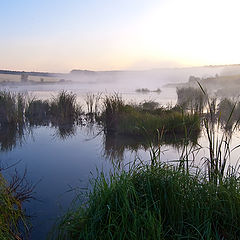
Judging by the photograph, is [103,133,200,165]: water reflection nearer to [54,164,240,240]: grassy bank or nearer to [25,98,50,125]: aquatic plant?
[54,164,240,240]: grassy bank

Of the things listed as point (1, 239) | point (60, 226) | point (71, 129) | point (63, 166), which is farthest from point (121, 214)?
point (71, 129)

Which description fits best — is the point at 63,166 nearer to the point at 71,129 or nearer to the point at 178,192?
the point at 178,192

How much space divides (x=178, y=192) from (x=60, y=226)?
3.43 feet

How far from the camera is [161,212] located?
201 centimetres

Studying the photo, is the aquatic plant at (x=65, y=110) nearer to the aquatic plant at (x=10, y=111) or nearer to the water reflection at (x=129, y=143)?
the aquatic plant at (x=10, y=111)

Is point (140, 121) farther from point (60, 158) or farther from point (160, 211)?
point (160, 211)

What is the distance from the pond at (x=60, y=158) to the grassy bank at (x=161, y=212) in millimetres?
518

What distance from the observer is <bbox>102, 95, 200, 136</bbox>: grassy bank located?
5.68 m

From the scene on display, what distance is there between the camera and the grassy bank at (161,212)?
1.77 metres

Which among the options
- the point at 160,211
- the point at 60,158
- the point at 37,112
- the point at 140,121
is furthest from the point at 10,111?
the point at 160,211

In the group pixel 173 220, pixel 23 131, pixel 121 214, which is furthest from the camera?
pixel 23 131

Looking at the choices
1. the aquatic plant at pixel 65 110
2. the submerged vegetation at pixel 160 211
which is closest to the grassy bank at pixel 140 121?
the aquatic plant at pixel 65 110

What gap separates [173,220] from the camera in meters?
1.95

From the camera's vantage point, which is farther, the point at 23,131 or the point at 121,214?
the point at 23,131
